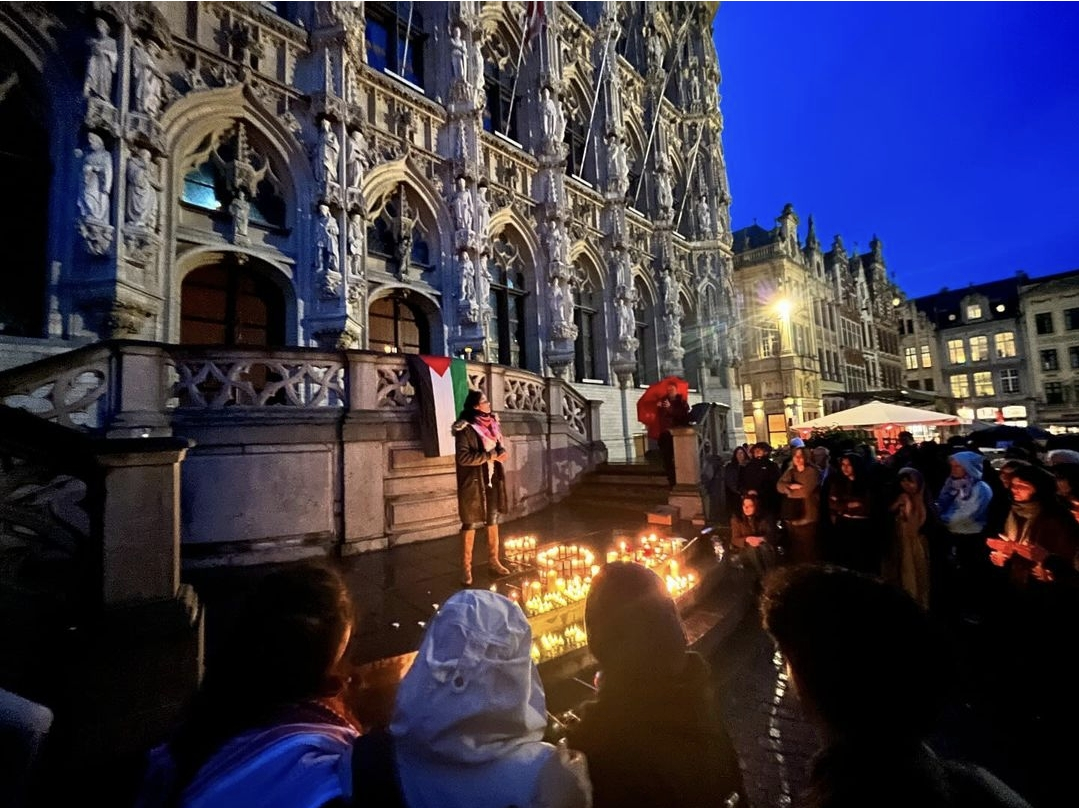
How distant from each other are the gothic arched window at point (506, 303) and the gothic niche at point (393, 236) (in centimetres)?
298

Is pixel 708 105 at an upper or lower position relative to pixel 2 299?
upper

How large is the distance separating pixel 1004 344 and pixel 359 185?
5645cm

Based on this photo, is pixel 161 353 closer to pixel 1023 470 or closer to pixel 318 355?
pixel 318 355

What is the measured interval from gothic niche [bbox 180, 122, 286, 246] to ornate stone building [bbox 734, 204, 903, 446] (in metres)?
22.6

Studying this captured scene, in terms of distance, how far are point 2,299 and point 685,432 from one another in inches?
450

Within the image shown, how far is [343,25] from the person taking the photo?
9641mm

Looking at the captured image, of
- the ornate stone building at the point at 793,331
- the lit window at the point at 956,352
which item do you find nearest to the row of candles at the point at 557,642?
the ornate stone building at the point at 793,331

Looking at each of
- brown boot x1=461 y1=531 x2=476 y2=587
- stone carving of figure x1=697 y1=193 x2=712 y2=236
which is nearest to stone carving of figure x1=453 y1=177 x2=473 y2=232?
brown boot x1=461 y1=531 x2=476 y2=587

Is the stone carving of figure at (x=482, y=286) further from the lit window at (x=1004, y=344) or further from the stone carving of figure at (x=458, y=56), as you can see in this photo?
the lit window at (x=1004, y=344)

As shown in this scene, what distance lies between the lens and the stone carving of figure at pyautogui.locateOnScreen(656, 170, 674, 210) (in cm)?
1923

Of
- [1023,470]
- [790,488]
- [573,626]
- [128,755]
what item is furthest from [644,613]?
[790,488]

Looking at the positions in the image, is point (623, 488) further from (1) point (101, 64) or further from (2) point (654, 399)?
(1) point (101, 64)

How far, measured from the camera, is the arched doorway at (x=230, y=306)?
8.88 meters

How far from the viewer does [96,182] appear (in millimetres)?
7023
